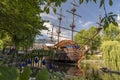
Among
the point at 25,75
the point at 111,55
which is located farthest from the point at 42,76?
the point at 111,55

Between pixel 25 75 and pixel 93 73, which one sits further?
pixel 93 73

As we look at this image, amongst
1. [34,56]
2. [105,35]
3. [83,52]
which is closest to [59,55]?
[83,52]

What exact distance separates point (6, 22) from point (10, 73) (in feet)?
10.7

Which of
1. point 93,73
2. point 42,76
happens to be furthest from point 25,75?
point 93,73

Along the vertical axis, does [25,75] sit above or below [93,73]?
above

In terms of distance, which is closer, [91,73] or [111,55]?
[91,73]

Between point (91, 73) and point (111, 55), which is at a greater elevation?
point (111, 55)

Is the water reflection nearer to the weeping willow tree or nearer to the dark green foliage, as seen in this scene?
the weeping willow tree

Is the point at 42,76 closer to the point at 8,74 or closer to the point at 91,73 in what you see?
the point at 8,74

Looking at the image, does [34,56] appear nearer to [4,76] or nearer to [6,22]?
[6,22]

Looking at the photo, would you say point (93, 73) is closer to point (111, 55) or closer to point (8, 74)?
point (111, 55)

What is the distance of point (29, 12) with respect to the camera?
4.70 metres

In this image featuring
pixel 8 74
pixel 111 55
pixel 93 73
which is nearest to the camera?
pixel 8 74

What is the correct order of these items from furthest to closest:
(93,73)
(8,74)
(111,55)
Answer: (111,55) → (93,73) → (8,74)
